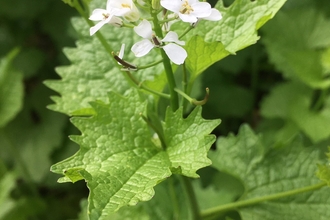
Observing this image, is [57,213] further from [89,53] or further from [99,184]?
[99,184]

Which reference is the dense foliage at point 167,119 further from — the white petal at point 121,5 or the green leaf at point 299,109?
the white petal at point 121,5

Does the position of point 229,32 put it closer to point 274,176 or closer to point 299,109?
point 274,176

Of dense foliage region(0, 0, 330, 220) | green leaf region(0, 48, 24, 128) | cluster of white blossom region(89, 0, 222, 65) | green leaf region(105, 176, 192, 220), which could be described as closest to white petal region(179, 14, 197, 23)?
cluster of white blossom region(89, 0, 222, 65)

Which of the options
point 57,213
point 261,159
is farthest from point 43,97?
point 261,159

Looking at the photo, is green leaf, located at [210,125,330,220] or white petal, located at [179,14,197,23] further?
green leaf, located at [210,125,330,220]

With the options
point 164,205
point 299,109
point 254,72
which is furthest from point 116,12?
point 254,72

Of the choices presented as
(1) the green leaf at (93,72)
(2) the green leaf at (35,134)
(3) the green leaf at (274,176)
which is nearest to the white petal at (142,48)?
(1) the green leaf at (93,72)

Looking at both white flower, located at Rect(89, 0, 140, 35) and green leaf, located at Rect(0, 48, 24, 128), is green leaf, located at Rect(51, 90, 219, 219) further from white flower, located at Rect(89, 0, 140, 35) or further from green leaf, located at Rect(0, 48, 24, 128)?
green leaf, located at Rect(0, 48, 24, 128)
